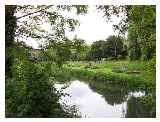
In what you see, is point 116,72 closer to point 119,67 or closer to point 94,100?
point 119,67

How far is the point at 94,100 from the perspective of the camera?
3.98m

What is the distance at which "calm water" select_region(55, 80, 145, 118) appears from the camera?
12.9ft

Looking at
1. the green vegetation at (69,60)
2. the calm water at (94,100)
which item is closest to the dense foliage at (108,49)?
the green vegetation at (69,60)

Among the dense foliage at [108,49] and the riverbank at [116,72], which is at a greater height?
the dense foliage at [108,49]

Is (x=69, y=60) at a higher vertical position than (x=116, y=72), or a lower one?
higher

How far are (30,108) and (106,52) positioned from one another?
81 cm

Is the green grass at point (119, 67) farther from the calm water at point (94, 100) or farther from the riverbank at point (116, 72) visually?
the calm water at point (94, 100)

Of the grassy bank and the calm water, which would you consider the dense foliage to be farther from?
the calm water

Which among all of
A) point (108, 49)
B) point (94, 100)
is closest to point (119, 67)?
point (108, 49)

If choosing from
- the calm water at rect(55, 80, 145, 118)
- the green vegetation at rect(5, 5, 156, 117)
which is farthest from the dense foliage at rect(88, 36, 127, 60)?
the calm water at rect(55, 80, 145, 118)

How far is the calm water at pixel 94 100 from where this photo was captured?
155 inches

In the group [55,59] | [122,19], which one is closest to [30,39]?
[55,59]

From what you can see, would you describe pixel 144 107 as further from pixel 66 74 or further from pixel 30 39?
pixel 30 39

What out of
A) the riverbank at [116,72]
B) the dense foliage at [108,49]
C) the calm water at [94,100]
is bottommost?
the calm water at [94,100]
